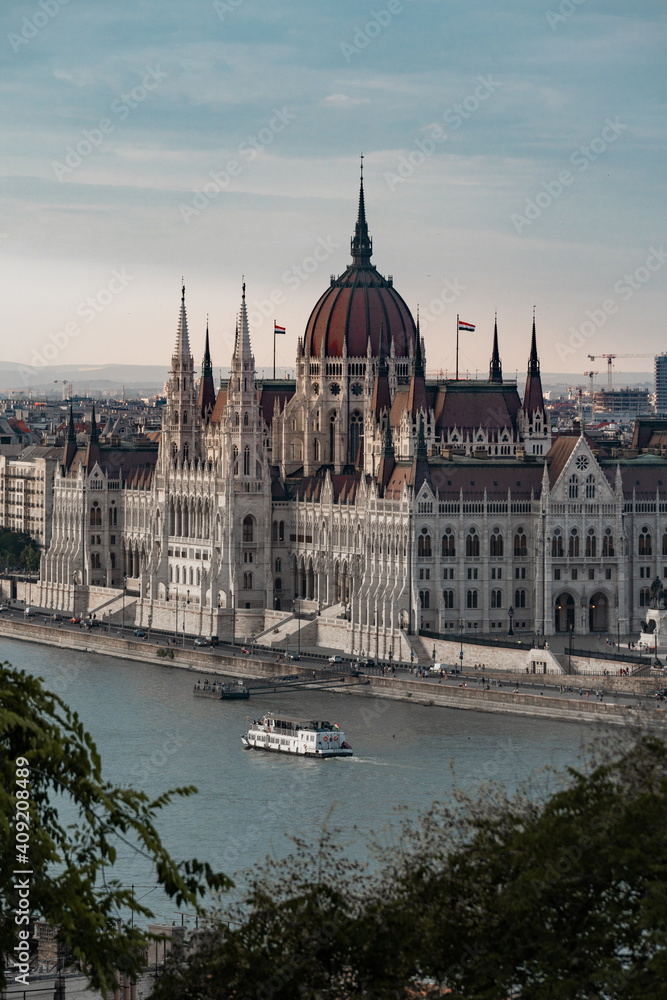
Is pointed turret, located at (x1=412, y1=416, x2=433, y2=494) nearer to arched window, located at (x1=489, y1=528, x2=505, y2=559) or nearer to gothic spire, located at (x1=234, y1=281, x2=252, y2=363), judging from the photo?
arched window, located at (x1=489, y1=528, x2=505, y2=559)

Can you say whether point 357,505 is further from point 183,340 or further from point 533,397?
point 183,340

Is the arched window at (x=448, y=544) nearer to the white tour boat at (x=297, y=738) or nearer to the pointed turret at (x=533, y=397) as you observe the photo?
the pointed turret at (x=533, y=397)

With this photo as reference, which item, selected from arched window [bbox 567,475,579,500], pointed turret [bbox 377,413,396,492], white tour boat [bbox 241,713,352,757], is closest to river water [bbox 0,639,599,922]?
white tour boat [bbox 241,713,352,757]

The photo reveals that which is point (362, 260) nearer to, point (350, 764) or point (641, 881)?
point (350, 764)

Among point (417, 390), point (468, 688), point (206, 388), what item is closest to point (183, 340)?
point (206, 388)

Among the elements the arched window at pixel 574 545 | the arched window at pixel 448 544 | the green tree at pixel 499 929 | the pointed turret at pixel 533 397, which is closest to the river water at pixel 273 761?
the arched window at pixel 448 544

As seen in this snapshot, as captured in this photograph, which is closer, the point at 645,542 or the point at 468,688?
the point at 468,688
